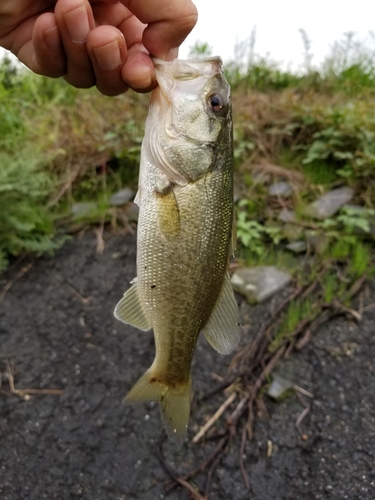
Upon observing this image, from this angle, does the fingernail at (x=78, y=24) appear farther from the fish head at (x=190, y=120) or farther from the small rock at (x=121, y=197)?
the small rock at (x=121, y=197)

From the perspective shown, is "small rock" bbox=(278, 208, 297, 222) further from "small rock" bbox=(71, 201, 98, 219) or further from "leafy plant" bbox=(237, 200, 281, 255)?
"small rock" bbox=(71, 201, 98, 219)

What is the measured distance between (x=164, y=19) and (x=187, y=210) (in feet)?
2.10

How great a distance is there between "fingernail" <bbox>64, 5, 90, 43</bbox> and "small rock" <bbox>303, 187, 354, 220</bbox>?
2567 mm

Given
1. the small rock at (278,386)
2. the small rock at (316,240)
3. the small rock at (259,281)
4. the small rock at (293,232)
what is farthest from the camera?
the small rock at (293,232)

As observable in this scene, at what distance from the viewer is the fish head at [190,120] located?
1.49m

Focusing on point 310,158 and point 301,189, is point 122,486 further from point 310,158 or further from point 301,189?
point 310,158

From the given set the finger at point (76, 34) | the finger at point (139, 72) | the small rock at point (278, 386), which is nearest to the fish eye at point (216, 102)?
the finger at point (139, 72)

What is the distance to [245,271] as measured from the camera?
3.32 meters

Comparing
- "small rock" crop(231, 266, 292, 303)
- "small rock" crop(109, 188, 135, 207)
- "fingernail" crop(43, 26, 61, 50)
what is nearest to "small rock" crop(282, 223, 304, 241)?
"small rock" crop(231, 266, 292, 303)

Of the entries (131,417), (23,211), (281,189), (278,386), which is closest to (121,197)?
(23,211)

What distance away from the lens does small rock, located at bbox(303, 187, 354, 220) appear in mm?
3561

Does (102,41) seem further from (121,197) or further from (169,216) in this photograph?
(121,197)

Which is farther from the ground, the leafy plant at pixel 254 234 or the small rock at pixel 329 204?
the small rock at pixel 329 204

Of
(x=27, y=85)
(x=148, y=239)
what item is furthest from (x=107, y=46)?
(x=27, y=85)
